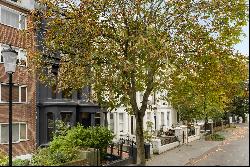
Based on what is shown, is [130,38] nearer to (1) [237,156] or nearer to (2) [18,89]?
(1) [237,156]

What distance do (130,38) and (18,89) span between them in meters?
19.2

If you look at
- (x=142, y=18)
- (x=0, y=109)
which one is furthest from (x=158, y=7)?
(x=0, y=109)

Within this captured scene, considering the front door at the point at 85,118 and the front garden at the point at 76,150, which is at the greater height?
the front door at the point at 85,118

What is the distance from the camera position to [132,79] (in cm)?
1681

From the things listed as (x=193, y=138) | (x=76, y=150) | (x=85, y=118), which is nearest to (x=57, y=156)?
(x=76, y=150)

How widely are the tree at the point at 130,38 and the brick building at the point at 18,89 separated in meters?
14.0

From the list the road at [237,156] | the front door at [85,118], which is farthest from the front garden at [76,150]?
the front door at [85,118]

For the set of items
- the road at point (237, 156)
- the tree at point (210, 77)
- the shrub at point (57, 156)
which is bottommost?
the shrub at point (57, 156)

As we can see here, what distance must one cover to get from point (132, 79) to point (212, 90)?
347 centimetres

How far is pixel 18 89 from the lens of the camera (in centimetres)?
3300

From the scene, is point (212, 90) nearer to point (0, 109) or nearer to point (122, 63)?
point (122, 63)

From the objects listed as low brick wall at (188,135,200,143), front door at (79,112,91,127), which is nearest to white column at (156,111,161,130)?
low brick wall at (188,135,200,143)

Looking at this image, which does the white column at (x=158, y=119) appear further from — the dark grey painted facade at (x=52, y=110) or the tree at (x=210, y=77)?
the tree at (x=210, y=77)

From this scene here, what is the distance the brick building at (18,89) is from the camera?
30922 mm
